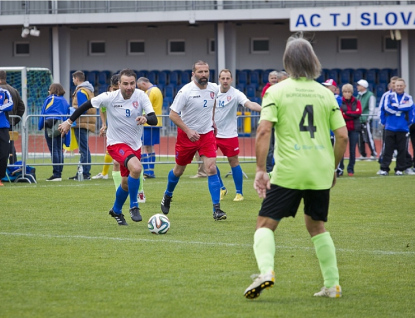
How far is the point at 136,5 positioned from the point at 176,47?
4.63m

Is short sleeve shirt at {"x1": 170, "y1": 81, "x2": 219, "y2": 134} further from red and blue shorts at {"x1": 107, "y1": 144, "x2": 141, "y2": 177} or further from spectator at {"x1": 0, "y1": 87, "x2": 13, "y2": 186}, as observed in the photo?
spectator at {"x1": 0, "y1": 87, "x2": 13, "y2": 186}

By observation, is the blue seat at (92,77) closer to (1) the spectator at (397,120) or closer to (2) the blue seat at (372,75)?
(2) the blue seat at (372,75)

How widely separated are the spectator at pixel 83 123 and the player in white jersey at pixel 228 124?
433 cm

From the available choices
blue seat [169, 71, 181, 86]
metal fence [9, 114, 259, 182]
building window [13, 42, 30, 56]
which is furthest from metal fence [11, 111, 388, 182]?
building window [13, 42, 30, 56]

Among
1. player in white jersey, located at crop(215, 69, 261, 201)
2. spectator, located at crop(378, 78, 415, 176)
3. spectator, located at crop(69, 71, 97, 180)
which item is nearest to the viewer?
player in white jersey, located at crop(215, 69, 261, 201)

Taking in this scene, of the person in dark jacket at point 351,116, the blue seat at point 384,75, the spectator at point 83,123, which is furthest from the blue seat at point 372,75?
the spectator at point 83,123

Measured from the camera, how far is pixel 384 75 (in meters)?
36.7

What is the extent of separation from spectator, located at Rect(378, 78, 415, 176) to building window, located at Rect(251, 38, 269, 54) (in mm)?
21207

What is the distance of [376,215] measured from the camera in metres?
11.7

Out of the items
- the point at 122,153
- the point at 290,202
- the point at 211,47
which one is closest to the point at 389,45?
the point at 211,47

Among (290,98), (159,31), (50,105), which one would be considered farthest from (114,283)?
(159,31)

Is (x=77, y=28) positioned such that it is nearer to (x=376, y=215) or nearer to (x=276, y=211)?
(x=376, y=215)

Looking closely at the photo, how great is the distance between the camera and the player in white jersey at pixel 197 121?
1129cm

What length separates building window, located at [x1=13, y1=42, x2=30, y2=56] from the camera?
40781 mm
